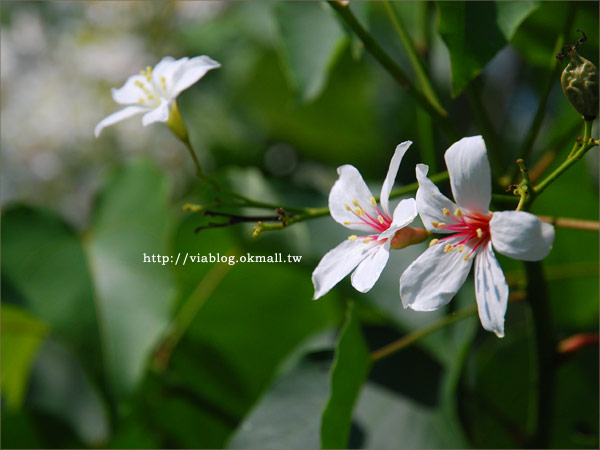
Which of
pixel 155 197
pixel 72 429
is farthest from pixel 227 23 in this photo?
pixel 72 429

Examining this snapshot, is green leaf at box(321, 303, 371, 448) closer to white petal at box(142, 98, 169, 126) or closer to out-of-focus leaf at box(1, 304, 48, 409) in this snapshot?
white petal at box(142, 98, 169, 126)

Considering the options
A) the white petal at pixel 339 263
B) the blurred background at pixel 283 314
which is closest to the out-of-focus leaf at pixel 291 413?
the blurred background at pixel 283 314

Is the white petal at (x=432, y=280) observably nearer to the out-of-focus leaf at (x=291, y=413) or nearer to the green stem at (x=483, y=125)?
the green stem at (x=483, y=125)

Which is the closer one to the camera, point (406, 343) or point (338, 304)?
point (406, 343)

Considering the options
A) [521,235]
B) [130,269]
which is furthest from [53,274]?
[521,235]

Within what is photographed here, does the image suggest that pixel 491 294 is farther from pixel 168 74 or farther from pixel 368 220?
pixel 168 74

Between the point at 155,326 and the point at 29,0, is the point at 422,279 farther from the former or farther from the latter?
the point at 29,0
